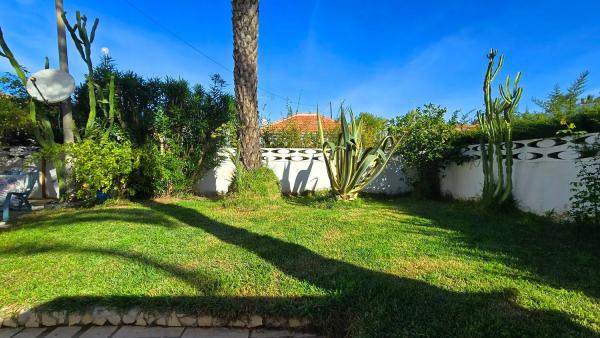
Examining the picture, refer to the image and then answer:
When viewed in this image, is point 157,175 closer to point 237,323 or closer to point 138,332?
point 138,332

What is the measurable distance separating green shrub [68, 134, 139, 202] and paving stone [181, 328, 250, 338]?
15.4 ft

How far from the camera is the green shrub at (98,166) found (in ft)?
19.1

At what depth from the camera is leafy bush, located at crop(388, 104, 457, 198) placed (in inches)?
282

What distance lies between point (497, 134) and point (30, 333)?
21.1 ft

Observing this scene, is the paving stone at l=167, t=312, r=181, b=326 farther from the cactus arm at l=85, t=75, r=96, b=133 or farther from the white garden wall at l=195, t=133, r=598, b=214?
the cactus arm at l=85, t=75, r=96, b=133

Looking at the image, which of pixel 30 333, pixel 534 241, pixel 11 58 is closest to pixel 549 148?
pixel 534 241

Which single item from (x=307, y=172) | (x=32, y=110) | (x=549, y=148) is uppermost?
(x=32, y=110)

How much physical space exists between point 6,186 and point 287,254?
5.32m

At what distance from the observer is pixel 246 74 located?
21.5 ft

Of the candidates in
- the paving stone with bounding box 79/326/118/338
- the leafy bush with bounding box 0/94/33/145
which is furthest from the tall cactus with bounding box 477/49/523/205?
the leafy bush with bounding box 0/94/33/145

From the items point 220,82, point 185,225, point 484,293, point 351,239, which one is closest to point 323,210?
point 351,239

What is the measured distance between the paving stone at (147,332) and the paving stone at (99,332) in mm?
58

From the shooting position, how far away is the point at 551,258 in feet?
10.5

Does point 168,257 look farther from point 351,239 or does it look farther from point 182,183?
point 182,183
